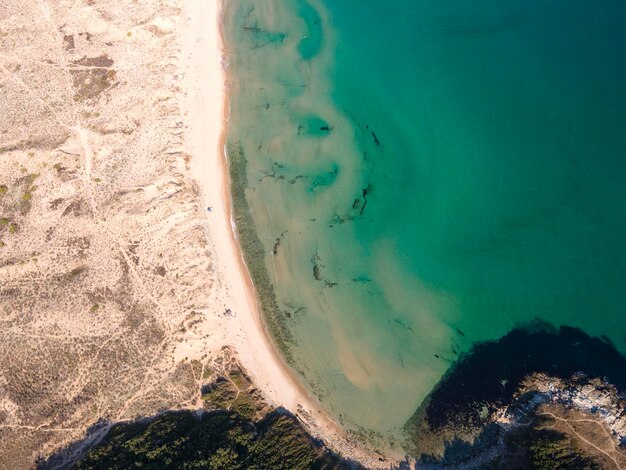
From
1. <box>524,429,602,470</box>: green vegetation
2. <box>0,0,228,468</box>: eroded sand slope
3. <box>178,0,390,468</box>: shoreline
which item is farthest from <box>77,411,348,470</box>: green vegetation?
<box>524,429,602,470</box>: green vegetation

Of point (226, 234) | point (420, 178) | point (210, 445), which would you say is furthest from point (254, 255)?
point (420, 178)

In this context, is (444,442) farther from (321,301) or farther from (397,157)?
(397,157)

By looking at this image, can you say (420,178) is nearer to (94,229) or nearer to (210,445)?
(210,445)

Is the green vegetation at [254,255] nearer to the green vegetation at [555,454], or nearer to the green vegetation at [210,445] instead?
the green vegetation at [210,445]

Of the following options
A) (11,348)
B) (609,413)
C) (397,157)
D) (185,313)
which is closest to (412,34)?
(397,157)

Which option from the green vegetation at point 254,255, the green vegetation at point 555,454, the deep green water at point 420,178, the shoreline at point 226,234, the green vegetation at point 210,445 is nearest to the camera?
the green vegetation at point 210,445

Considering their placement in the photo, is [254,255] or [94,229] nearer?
[94,229]

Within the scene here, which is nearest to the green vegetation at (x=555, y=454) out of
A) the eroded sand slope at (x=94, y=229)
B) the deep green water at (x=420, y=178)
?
the deep green water at (x=420, y=178)

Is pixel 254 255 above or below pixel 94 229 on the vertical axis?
below
